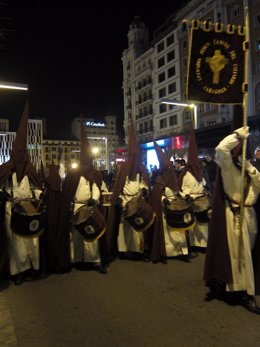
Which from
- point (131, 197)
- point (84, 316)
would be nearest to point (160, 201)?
point (131, 197)

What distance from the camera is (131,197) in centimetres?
692

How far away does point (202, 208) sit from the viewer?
7.07 meters

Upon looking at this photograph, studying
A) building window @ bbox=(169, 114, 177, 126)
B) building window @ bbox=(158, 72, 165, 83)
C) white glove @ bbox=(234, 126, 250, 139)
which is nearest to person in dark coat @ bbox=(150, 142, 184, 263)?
white glove @ bbox=(234, 126, 250, 139)

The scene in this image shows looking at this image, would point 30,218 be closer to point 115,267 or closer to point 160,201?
Result: point 115,267

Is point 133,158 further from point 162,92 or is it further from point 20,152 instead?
point 162,92

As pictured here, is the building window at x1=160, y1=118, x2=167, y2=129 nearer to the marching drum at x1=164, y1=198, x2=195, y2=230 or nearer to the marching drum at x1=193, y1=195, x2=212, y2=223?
the marching drum at x1=193, y1=195, x2=212, y2=223

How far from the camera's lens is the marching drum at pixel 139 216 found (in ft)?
21.0

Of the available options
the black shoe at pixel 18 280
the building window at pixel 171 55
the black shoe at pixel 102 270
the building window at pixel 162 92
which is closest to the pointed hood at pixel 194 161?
the black shoe at pixel 102 270

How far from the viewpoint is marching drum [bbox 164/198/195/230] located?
6363 mm

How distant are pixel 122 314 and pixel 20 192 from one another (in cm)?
273

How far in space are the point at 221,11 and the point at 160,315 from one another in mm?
39803

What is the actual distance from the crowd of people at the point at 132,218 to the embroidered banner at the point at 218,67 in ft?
1.93

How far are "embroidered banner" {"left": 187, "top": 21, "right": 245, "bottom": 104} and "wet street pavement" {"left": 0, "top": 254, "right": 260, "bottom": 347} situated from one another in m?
2.60

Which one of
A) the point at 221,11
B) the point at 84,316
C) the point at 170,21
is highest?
the point at 170,21
